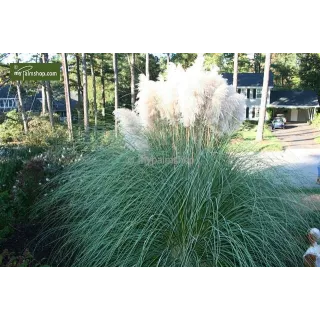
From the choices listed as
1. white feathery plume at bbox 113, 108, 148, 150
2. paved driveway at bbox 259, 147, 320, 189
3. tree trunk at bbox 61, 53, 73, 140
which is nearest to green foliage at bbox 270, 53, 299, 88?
paved driveway at bbox 259, 147, 320, 189

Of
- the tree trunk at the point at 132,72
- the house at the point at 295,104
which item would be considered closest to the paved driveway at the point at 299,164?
the house at the point at 295,104

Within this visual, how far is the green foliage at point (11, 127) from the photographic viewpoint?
2.98m

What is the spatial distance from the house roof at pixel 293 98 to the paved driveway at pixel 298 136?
0.64 feet

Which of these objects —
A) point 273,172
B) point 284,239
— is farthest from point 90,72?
point 284,239

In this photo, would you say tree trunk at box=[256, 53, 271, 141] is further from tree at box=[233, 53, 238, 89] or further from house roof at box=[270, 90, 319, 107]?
tree at box=[233, 53, 238, 89]

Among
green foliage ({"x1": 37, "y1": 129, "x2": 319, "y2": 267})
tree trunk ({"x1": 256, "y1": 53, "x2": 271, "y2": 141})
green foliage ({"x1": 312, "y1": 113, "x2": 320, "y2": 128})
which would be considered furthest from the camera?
tree trunk ({"x1": 256, "y1": 53, "x2": 271, "y2": 141})

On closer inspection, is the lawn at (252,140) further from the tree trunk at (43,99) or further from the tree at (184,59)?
the tree trunk at (43,99)

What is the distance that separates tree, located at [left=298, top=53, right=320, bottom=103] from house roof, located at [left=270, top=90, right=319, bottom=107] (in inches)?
2.3

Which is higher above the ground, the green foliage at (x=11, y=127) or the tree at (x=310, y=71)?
the tree at (x=310, y=71)

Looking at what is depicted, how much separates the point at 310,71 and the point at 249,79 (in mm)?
534

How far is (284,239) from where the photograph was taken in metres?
2.37

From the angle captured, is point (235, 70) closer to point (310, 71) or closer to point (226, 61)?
point (226, 61)

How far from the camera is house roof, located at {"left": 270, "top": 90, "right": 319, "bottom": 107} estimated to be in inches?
115

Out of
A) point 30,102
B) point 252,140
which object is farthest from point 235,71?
point 30,102
